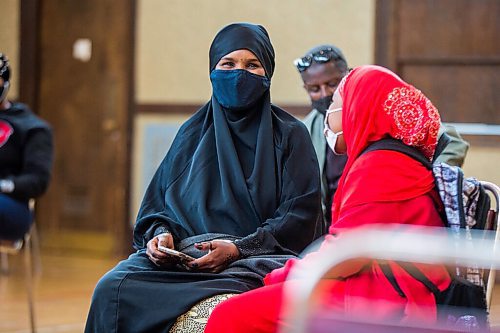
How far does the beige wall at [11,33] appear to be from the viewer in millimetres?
7738

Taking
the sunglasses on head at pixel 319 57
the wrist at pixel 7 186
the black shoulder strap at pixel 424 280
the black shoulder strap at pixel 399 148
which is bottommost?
the wrist at pixel 7 186

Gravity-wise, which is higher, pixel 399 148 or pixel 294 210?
pixel 399 148

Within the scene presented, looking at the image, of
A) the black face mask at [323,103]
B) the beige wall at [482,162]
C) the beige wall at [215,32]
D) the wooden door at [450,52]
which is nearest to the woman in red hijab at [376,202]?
the black face mask at [323,103]

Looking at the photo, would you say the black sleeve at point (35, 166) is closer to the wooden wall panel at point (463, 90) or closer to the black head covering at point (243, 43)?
the black head covering at point (243, 43)

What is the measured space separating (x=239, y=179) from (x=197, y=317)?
1.67 ft

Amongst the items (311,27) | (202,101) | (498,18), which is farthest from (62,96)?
(498,18)

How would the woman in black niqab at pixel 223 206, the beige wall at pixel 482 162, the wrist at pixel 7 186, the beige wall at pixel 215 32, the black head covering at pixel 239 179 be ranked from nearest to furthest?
the woman in black niqab at pixel 223 206
the black head covering at pixel 239 179
the wrist at pixel 7 186
the beige wall at pixel 482 162
the beige wall at pixel 215 32

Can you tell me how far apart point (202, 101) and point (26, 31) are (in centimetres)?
169

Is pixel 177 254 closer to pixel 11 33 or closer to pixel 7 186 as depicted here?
pixel 7 186

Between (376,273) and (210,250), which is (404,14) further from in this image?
(376,273)

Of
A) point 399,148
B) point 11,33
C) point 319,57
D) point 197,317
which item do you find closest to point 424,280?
point 399,148

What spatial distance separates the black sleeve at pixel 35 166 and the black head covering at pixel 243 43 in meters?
1.52

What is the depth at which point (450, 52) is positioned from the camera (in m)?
6.14

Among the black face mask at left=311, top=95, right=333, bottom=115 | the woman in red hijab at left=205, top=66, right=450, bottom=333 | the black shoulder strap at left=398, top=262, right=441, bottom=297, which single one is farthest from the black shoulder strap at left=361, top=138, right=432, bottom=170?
the black face mask at left=311, top=95, right=333, bottom=115
